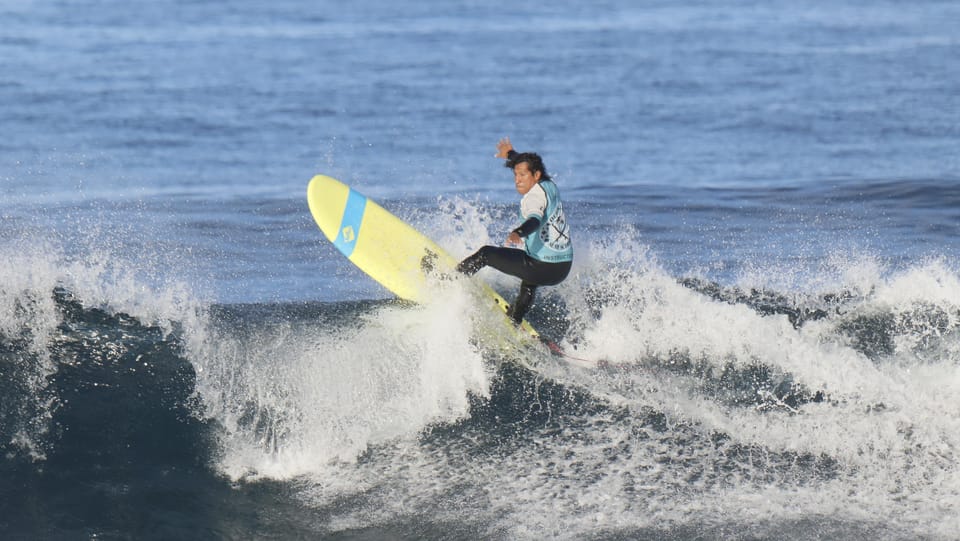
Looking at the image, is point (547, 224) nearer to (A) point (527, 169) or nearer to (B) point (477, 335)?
(A) point (527, 169)

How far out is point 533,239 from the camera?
7914 mm

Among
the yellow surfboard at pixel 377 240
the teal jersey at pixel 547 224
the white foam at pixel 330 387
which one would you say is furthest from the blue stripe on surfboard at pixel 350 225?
the teal jersey at pixel 547 224

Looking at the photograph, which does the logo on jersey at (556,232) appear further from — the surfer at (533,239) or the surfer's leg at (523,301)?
the surfer's leg at (523,301)

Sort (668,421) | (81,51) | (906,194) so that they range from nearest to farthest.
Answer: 1. (668,421)
2. (906,194)
3. (81,51)

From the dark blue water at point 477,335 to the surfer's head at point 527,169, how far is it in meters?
1.11

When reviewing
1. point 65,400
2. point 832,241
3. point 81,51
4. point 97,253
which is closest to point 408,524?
point 65,400

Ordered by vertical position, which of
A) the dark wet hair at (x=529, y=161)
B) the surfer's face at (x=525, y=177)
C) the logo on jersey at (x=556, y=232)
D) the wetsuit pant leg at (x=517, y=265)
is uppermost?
the dark wet hair at (x=529, y=161)

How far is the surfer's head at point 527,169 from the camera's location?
25.2 ft

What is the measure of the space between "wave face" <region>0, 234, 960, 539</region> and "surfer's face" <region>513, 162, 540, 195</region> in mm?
993

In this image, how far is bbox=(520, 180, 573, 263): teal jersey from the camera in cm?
768

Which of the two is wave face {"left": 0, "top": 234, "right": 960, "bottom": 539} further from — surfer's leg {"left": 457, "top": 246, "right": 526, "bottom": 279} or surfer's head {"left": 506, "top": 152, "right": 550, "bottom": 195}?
surfer's head {"left": 506, "top": 152, "right": 550, "bottom": 195}

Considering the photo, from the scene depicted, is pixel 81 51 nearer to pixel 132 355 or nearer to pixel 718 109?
pixel 718 109

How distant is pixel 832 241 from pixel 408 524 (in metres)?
8.92

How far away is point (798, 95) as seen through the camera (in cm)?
2350
